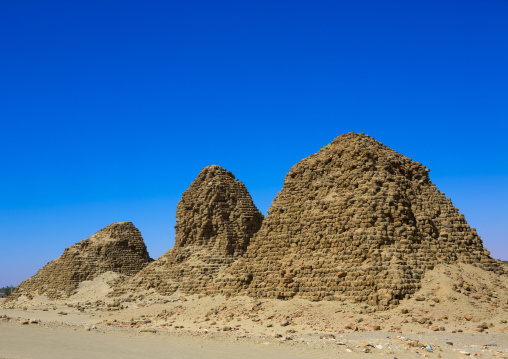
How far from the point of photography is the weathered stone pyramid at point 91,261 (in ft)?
153

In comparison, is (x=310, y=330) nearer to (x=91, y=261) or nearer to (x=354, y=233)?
(x=354, y=233)

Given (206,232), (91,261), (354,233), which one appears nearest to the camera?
(354,233)

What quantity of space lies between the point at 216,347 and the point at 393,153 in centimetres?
1528

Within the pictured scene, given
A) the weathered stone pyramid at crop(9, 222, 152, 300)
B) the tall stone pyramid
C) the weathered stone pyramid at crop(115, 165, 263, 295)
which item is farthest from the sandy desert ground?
the weathered stone pyramid at crop(9, 222, 152, 300)

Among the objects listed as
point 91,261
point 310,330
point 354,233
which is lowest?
point 310,330

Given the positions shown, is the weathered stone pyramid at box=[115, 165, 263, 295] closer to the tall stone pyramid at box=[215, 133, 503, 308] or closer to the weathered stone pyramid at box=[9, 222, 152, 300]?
the tall stone pyramid at box=[215, 133, 503, 308]

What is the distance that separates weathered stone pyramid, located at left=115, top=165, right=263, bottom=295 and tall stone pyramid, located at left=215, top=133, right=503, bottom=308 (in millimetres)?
7709

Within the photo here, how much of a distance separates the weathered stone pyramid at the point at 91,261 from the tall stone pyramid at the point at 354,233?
2244cm

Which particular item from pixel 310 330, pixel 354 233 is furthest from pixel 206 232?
pixel 310 330

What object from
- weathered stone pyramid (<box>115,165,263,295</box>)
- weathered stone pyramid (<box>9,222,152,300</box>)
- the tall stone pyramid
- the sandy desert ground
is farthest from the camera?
weathered stone pyramid (<box>9,222,152,300</box>)

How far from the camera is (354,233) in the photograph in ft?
74.5

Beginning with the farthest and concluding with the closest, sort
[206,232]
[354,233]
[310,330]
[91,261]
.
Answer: [91,261]
[206,232]
[354,233]
[310,330]

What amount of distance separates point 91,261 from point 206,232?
15.1 metres

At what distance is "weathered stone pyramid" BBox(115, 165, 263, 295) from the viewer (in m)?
35.7
